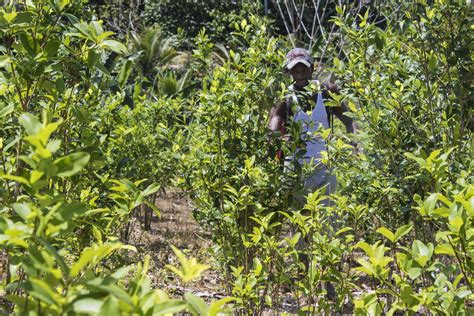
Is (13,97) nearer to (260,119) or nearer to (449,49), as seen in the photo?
(260,119)

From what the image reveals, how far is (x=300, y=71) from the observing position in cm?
447

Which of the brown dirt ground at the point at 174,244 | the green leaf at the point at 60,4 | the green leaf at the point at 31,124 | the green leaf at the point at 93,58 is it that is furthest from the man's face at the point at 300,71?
the green leaf at the point at 31,124

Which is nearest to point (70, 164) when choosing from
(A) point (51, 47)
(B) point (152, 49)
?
(A) point (51, 47)

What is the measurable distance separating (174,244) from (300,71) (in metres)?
3.15

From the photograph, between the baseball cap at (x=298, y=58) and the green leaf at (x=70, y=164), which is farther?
the baseball cap at (x=298, y=58)

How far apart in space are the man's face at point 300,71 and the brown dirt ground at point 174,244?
113 centimetres

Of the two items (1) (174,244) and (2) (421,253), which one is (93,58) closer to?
(2) (421,253)

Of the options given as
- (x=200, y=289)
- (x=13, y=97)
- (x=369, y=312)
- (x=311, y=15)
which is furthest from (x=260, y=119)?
(x=311, y=15)

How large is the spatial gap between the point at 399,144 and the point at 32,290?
101 inches

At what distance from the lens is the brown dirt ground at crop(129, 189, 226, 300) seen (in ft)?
16.1

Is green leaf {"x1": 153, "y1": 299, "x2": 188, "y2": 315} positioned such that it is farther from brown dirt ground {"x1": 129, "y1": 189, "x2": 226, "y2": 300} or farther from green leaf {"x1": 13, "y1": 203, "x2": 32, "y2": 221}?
brown dirt ground {"x1": 129, "y1": 189, "x2": 226, "y2": 300}

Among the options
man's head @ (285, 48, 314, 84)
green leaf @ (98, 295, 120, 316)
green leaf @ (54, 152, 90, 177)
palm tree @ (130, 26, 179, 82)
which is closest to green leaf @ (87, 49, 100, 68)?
green leaf @ (54, 152, 90, 177)

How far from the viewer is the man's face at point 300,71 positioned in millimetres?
4448

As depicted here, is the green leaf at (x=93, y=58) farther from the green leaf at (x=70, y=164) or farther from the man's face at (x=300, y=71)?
the man's face at (x=300, y=71)
